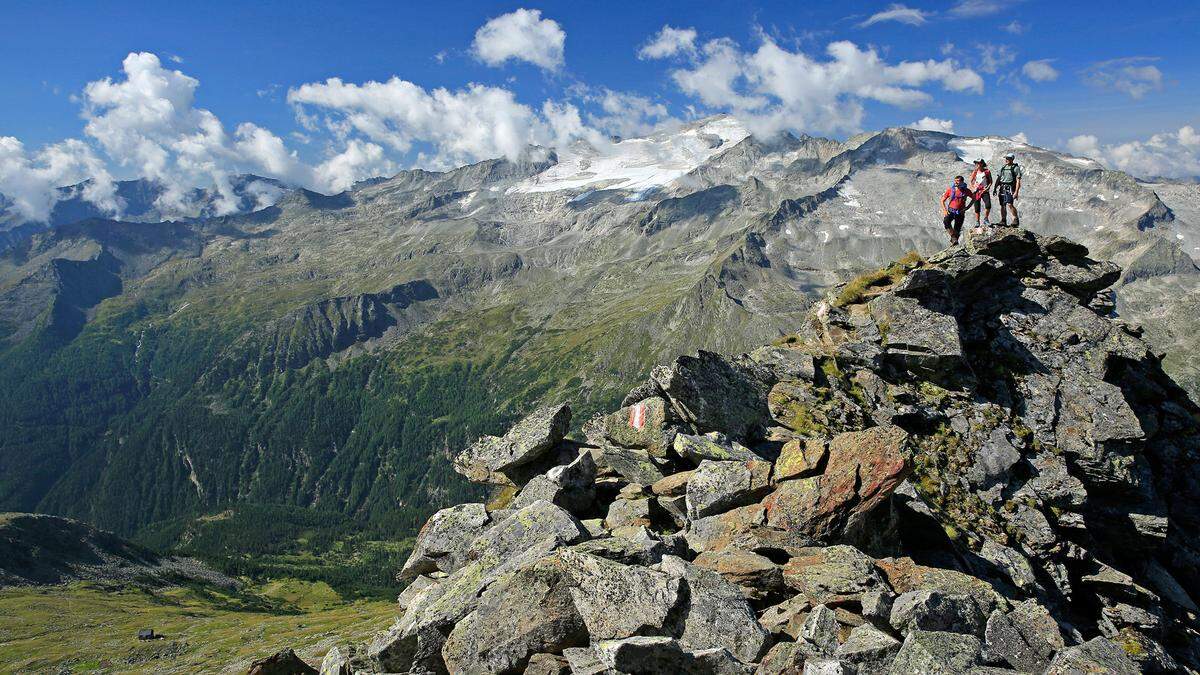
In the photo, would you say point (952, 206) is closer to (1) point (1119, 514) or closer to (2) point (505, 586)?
(1) point (1119, 514)

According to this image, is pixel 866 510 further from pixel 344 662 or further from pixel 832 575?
pixel 344 662

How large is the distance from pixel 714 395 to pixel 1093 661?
15.9 meters

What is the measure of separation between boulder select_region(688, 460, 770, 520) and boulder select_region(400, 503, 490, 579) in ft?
21.1

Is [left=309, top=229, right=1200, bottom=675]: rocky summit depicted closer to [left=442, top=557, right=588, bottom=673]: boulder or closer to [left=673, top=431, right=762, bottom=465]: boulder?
[left=442, top=557, right=588, bottom=673]: boulder

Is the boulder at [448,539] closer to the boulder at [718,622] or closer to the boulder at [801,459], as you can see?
the boulder at [718,622]

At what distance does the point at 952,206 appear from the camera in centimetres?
4012

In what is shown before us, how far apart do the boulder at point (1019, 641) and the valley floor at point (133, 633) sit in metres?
94.5

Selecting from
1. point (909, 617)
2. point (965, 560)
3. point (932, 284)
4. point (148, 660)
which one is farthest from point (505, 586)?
point (148, 660)

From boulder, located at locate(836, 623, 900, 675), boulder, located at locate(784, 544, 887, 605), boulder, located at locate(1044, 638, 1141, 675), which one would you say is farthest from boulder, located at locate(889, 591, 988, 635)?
Result: boulder, located at locate(1044, 638, 1141, 675)

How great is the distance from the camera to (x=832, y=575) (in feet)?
45.1

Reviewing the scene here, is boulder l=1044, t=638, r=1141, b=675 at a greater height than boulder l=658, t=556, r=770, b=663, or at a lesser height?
lesser

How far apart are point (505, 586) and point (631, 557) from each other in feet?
9.48

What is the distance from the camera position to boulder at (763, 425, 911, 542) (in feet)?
54.6

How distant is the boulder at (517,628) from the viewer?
11.6 metres
